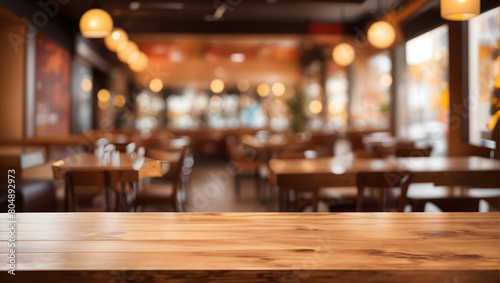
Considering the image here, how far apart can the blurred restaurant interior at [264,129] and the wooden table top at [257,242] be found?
0.02m

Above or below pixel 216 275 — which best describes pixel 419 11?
above

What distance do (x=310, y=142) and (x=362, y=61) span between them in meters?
4.78

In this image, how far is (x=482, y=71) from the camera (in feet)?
16.8

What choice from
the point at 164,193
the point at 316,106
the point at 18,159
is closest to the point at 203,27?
the point at 316,106

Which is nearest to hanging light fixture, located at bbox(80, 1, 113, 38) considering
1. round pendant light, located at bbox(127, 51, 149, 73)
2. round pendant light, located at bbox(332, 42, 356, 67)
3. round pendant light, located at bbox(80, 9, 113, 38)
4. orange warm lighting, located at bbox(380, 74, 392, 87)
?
round pendant light, located at bbox(80, 9, 113, 38)

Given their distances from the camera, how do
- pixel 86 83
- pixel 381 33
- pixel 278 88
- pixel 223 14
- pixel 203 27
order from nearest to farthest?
pixel 381 33
pixel 223 14
pixel 203 27
pixel 86 83
pixel 278 88

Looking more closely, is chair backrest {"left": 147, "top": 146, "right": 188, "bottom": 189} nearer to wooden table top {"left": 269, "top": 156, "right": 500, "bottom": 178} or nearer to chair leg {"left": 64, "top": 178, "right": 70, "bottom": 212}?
chair leg {"left": 64, "top": 178, "right": 70, "bottom": 212}

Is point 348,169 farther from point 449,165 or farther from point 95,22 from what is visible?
point 95,22

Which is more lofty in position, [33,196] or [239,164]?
[239,164]

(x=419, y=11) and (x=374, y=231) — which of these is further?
(x=419, y=11)

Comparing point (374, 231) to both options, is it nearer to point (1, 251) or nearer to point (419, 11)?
point (1, 251)

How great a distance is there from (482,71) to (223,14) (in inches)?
207

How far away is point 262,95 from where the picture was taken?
16281mm

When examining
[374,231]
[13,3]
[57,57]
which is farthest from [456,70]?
[57,57]
